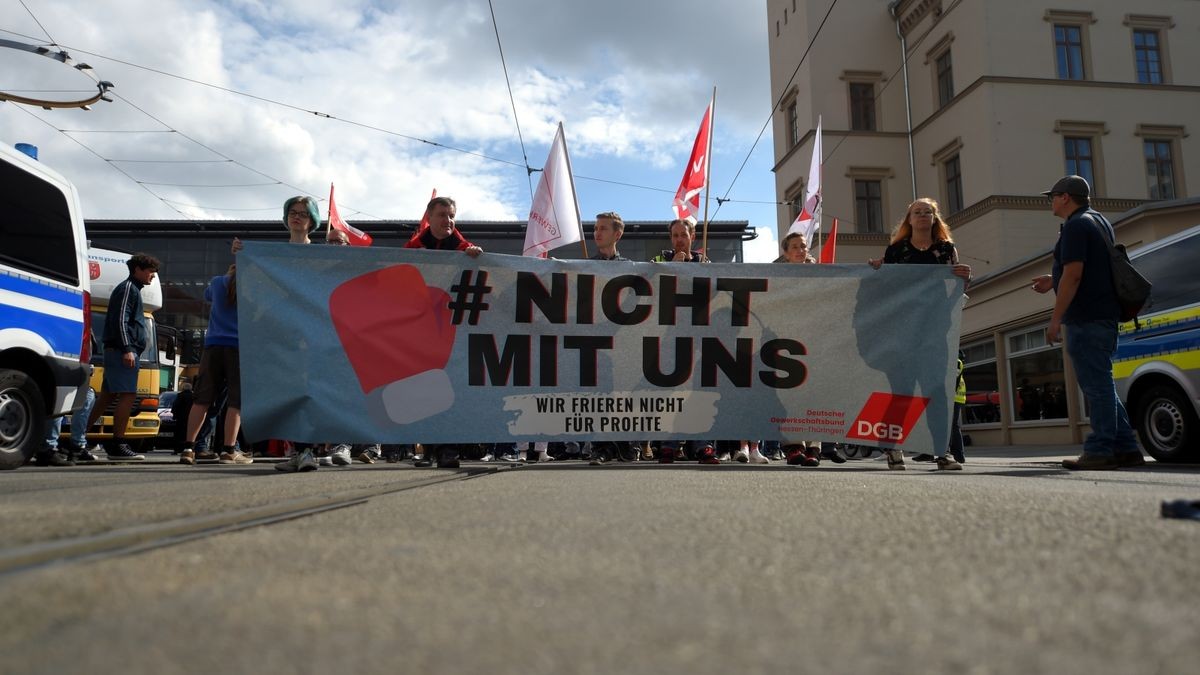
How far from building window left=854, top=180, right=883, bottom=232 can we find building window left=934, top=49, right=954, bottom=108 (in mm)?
3477

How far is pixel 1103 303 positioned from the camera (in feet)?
17.3

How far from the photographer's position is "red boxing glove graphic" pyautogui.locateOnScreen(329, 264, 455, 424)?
5691 millimetres

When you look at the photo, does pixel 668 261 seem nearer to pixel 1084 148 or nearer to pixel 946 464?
pixel 946 464

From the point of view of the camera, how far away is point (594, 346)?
615cm

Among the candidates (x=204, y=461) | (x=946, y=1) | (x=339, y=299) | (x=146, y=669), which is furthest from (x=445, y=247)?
(x=946, y=1)

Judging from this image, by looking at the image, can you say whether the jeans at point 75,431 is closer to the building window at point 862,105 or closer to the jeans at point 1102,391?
the jeans at point 1102,391

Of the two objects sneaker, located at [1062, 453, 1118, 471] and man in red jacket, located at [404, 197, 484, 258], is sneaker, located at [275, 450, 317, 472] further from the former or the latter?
sneaker, located at [1062, 453, 1118, 471]

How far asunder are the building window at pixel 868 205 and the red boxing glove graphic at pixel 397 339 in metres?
25.8

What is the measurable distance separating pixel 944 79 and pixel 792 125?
6.19m

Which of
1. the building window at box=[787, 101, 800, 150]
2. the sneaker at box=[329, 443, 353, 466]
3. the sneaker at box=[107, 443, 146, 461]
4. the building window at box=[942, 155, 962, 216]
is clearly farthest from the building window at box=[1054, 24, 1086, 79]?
the sneaker at box=[107, 443, 146, 461]

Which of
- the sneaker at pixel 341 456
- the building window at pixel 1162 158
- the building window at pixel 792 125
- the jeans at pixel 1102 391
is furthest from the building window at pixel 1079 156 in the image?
the sneaker at pixel 341 456

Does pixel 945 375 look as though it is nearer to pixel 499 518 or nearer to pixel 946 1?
pixel 499 518

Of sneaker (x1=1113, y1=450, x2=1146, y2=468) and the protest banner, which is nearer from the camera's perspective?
sneaker (x1=1113, y1=450, x2=1146, y2=468)

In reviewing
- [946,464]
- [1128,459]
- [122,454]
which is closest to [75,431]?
[122,454]
